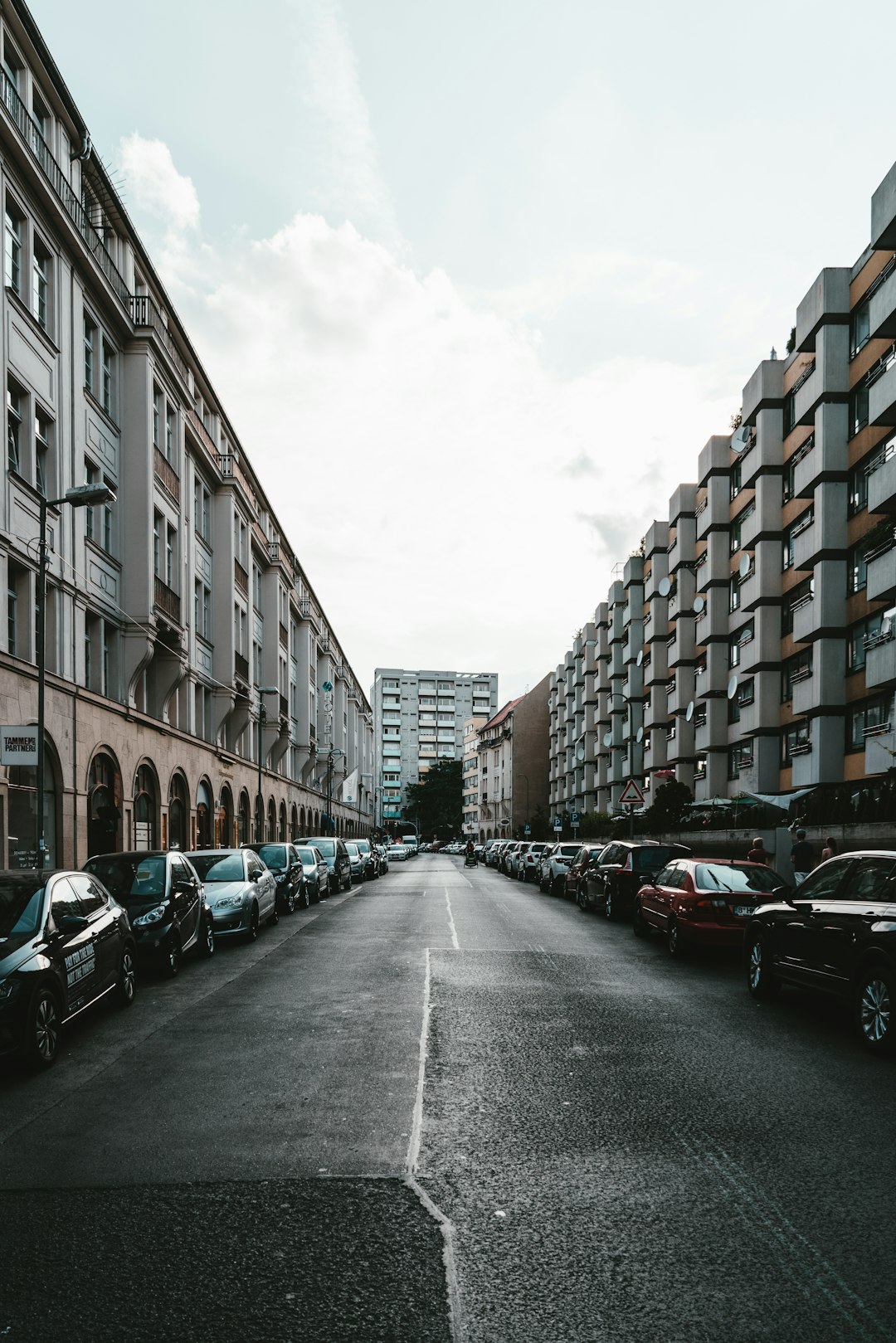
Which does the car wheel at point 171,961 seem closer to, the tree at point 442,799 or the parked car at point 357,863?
the parked car at point 357,863

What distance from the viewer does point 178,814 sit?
33.6 m

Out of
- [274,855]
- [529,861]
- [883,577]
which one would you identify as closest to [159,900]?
[274,855]

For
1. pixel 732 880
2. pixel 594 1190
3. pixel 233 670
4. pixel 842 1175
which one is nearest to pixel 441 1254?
pixel 594 1190

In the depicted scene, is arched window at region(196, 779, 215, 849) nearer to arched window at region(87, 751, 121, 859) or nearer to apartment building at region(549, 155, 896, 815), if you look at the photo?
arched window at region(87, 751, 121, 859)

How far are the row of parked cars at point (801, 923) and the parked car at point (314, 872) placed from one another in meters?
10.7

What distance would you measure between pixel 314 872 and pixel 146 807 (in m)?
4.84

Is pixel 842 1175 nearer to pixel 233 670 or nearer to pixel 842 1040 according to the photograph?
pixel 842 1040

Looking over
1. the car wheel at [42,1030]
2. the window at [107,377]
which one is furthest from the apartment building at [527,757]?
the car wheel at [42,1030]

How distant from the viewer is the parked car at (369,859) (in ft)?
153

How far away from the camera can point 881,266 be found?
33250 mm

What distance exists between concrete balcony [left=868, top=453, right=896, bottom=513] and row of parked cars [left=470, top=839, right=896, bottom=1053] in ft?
48.4

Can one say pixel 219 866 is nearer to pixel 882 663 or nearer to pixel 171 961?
pixel 171 961

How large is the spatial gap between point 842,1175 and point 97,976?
684 cm

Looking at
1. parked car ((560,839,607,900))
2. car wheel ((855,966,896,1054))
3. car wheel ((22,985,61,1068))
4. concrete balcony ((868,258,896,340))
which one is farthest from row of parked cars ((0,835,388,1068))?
concrete balcony ((868,258,896,340))
